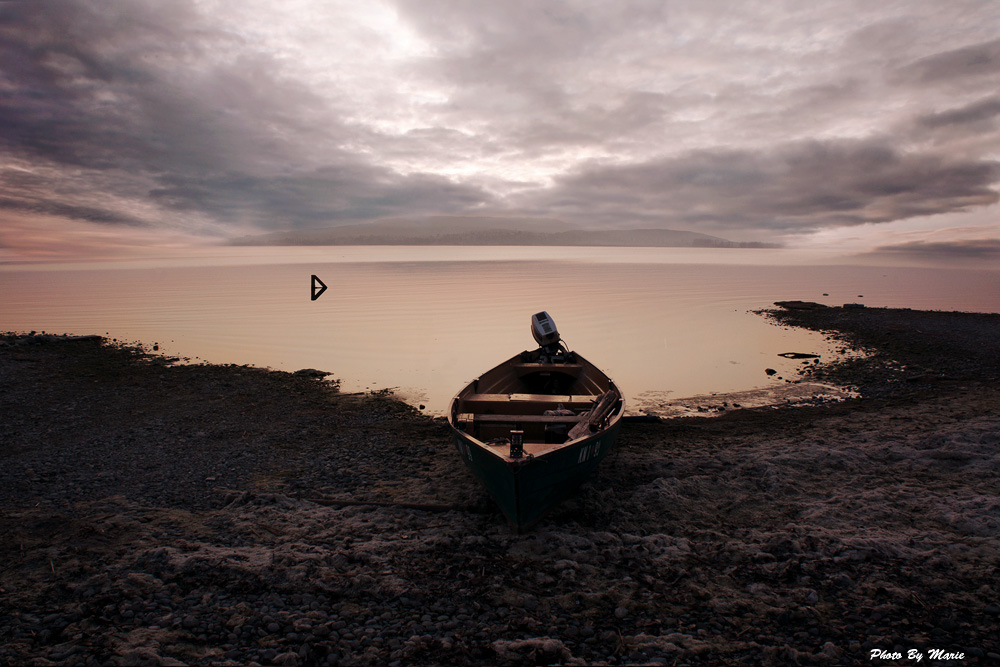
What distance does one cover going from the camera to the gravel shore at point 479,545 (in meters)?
5.72

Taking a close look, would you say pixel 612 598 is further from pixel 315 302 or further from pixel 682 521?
pixel 315 302

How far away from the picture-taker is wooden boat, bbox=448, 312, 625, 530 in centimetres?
786

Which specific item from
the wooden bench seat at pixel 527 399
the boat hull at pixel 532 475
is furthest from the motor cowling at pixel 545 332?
the boat hull at pixel 532 475

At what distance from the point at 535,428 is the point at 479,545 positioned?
Result: 128 inches

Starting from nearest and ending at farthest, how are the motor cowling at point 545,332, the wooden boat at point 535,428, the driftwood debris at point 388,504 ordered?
the wooden boat at point 535,428 < the driftwood debris at point 388,504 < the motor cowling at point 545,332

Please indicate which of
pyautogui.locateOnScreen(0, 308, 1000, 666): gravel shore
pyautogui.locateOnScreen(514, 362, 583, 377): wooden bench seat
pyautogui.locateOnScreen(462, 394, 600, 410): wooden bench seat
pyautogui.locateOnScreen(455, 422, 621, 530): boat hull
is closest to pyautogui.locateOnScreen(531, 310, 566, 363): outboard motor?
pyautogui.locateOnScreen(514, 362, 583, 377): wooden bench seat

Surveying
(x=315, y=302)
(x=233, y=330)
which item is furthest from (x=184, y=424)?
(x=315, y=302)

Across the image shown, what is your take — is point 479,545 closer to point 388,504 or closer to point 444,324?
point 388,504

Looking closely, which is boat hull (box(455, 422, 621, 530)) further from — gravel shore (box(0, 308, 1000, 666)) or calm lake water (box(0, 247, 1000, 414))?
calm lake water (box(0, 247, 1000, 414))

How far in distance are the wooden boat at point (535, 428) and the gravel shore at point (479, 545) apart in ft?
2.43

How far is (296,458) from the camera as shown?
460 inches

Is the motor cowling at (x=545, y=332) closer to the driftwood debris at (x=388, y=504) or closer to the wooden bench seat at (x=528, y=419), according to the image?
the wooden bench seat at (x=528, y=419)

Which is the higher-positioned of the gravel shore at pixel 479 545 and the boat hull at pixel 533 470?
the boat hull at pixel 533 470

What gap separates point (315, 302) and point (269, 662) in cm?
3808
